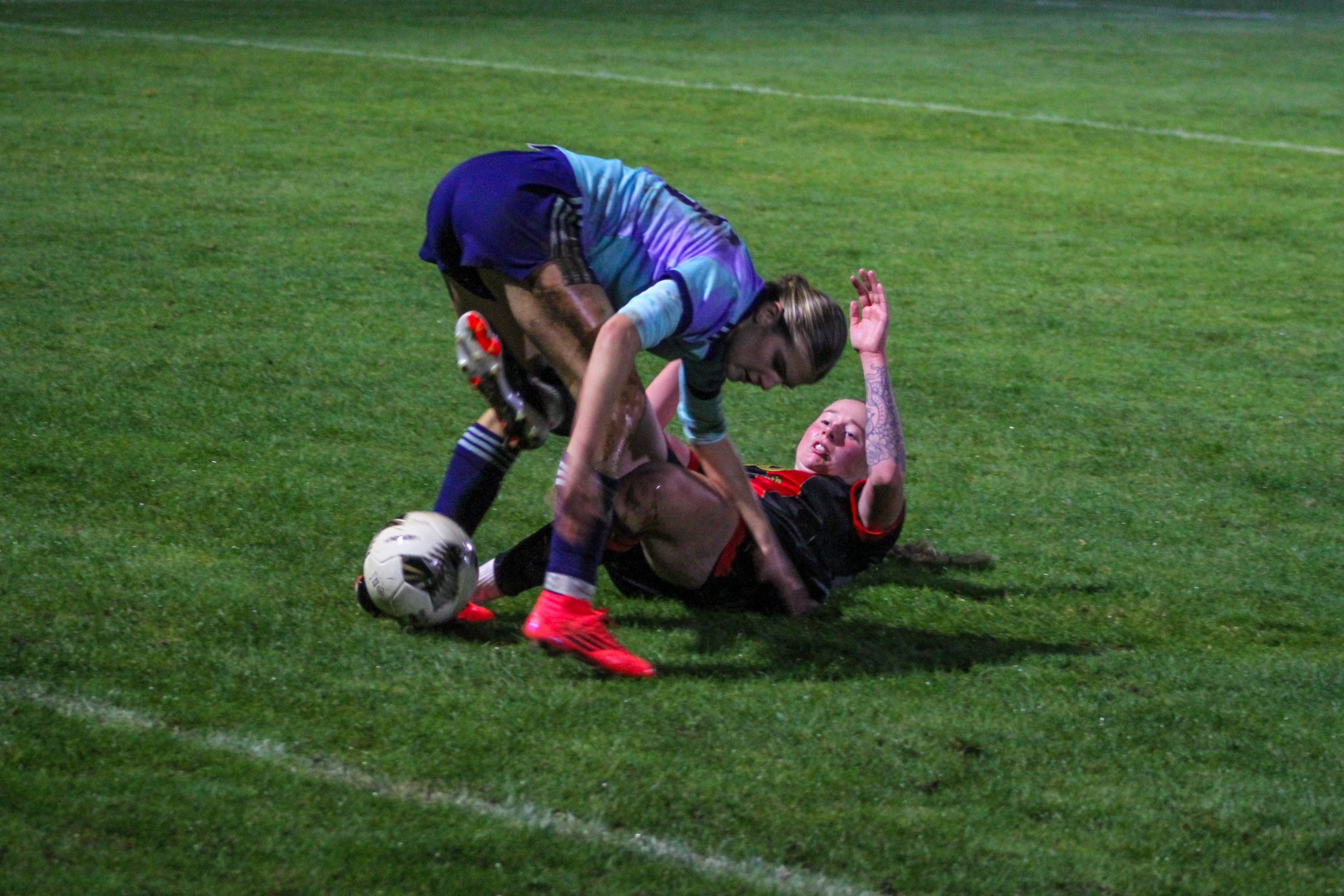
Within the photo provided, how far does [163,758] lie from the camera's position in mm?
3131

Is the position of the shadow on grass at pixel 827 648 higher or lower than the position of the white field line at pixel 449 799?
lower

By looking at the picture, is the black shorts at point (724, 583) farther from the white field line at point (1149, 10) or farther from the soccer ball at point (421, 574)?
the white field line at point (1149, 10)

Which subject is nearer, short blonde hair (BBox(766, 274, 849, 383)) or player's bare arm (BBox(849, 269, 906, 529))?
short blonde hair (BBox(766, 274, 849, 383))

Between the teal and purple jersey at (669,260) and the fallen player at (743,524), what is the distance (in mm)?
311

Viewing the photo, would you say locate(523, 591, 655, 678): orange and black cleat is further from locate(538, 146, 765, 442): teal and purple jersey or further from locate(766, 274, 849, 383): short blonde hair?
locate(766, 274, 849, 383): short blonde hair

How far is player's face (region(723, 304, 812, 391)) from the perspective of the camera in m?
3.78

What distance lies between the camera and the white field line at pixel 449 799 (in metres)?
2.87

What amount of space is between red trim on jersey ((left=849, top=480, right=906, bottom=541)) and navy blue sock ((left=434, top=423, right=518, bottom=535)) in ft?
3.13

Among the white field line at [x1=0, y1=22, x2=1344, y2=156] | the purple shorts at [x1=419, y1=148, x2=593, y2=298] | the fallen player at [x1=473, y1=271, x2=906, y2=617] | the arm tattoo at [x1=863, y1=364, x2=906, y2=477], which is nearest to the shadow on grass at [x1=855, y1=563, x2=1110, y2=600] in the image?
the fallen player at [x1=473, y1=271, x2=906, y2=617]

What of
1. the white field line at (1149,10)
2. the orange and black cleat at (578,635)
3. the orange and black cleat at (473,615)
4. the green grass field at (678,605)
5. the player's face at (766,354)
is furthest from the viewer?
the white field line at (1149,10)

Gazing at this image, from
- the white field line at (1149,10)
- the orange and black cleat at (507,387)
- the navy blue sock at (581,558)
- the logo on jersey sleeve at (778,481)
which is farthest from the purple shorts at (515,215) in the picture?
the white field line at (1149,10)

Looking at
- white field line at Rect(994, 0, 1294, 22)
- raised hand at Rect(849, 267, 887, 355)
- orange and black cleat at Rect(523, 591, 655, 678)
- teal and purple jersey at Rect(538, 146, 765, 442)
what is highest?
white field line at Rect(994, 0, 1294, 22)

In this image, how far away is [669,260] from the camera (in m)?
3.82

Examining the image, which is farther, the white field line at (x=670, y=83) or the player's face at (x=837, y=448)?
the white field line at (x=670, y=83)
